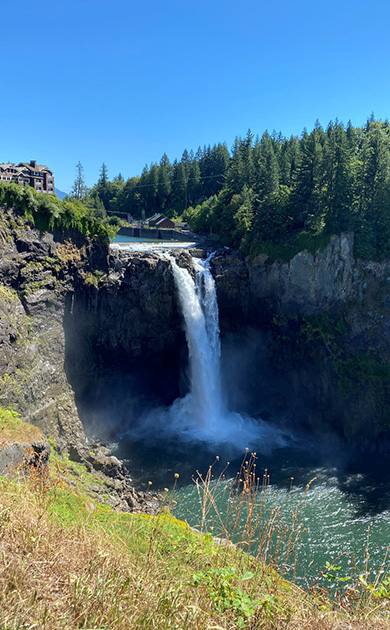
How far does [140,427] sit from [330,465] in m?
13.4

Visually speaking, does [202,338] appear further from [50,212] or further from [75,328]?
[50,212]

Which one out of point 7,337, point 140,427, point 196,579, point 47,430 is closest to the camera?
point 196,579

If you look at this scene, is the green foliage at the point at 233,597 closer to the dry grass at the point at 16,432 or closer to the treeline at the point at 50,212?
the dry grass at the point at 16,432

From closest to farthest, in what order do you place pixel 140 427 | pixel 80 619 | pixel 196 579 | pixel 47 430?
pixel 80 619, pixel 196 579, pixel 47 430, pixel 140 427

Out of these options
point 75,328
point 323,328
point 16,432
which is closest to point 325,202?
point 323,328

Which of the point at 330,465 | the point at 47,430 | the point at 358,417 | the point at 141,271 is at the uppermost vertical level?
the point at 141,271

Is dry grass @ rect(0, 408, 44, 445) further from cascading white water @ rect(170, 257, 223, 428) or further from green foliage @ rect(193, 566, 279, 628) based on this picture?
cascading white water @ rect(170, 257, 223, 428)

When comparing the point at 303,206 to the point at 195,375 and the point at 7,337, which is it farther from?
the point at 7,337

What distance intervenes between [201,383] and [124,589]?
28484 millimetres

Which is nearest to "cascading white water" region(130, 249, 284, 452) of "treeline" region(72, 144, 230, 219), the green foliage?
the green foliage

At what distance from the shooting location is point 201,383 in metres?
32.3

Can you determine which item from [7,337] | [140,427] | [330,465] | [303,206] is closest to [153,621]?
[7,337]

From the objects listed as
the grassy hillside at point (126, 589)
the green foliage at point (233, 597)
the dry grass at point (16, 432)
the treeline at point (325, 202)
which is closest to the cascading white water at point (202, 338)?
the treeline at point (325, 202)

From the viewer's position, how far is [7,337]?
20.7 metres
